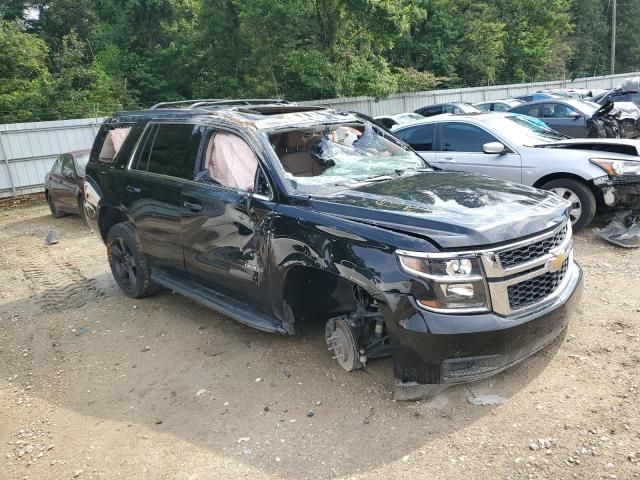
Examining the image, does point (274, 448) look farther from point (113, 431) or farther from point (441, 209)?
point (441, 209)

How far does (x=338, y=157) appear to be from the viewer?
455cm

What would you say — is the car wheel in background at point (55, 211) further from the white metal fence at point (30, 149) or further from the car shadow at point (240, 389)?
the car shadow at point (240, 389)

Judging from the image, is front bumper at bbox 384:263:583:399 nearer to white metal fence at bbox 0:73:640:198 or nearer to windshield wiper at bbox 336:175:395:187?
windshield wiper at bbox 336:175:395:187

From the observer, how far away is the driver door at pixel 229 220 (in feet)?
13.4

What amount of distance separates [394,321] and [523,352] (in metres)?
0.84

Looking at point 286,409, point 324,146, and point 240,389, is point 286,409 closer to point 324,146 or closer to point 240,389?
point 240,389

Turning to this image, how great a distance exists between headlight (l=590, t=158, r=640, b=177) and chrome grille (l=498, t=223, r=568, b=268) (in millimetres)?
3474

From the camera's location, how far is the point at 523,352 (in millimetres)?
3348

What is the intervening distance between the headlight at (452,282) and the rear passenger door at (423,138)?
5087 mm

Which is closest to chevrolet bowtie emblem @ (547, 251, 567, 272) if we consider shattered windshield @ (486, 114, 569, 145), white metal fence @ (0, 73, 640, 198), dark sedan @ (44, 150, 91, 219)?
shattered windshield @ (486, 114, 569, 145)

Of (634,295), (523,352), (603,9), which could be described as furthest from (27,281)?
(603,9)

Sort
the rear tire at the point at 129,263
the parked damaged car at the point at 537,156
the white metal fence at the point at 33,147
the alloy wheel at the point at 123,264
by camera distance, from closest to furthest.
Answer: the rear tire at the point at 129,263
the alloy wheel at the point at 123,264
the parked damaged car at the point at 537,156
the white metal fence at the point at 33,147

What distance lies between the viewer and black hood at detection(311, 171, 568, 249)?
3.20 m

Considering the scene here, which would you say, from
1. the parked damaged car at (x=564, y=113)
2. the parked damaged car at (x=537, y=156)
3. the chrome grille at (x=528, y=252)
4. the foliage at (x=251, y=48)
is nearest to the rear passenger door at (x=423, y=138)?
the parked damaged car at (x=537, y=156)
